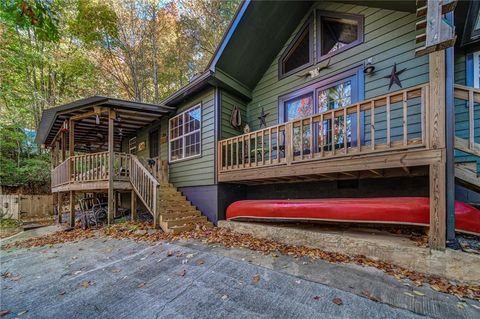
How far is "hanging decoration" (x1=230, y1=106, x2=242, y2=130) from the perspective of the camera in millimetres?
7027

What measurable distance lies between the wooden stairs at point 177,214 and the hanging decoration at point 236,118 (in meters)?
2.99

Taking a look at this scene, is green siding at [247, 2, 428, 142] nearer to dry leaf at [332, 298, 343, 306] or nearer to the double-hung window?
the double-hung window

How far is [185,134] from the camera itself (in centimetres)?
787

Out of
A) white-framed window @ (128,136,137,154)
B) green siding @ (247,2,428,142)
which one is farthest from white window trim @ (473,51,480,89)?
white-framed window @ (128,136,137,154)

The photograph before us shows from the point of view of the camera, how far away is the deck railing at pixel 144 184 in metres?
6.18

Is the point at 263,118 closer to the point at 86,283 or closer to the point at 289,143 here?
the point at 289,143

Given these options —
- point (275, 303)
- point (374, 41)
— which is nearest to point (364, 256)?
point (275, 303)

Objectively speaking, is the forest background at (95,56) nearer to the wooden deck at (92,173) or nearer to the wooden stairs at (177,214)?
the wooden deck at (92,173)

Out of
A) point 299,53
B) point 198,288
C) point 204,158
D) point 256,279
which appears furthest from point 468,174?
point 204,158

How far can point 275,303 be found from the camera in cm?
265

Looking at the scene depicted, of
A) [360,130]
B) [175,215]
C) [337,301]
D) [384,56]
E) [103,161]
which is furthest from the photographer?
[103,161]

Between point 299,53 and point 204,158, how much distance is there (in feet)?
14.5

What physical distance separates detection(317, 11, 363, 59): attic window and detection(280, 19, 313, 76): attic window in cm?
31

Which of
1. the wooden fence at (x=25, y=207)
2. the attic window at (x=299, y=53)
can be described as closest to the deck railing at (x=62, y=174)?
the wooden fence at (x=25, y=207)
